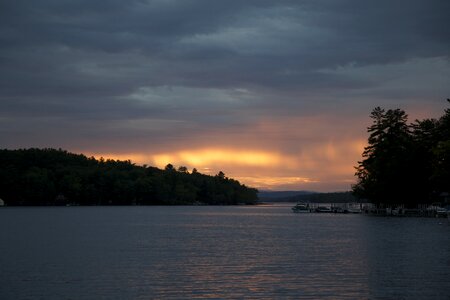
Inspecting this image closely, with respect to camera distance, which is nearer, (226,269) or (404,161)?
(226,269)

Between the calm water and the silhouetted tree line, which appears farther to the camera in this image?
the silhouetted tree line

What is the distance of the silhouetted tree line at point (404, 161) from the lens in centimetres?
11362

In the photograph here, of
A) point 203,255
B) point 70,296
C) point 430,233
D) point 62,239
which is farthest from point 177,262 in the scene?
point 430,233

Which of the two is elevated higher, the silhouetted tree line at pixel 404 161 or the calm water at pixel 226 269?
the silhouetted tree line at pixel 404 161

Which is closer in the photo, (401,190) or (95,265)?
(95,265)

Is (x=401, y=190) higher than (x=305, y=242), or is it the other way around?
(x=401, y=190)

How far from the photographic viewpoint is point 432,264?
41219 mm

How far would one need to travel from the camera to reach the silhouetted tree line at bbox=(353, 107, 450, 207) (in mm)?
113625

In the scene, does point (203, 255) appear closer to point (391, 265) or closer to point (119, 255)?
point (119, 255)

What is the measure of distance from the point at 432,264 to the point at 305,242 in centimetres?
2081

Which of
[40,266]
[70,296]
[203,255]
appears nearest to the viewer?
[70,296]

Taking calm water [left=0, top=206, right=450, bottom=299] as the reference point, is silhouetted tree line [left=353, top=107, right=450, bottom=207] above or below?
above

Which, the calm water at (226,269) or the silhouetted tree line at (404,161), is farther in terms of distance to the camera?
the silhouetted tree line at (404,161)

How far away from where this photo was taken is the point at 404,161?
377ft
